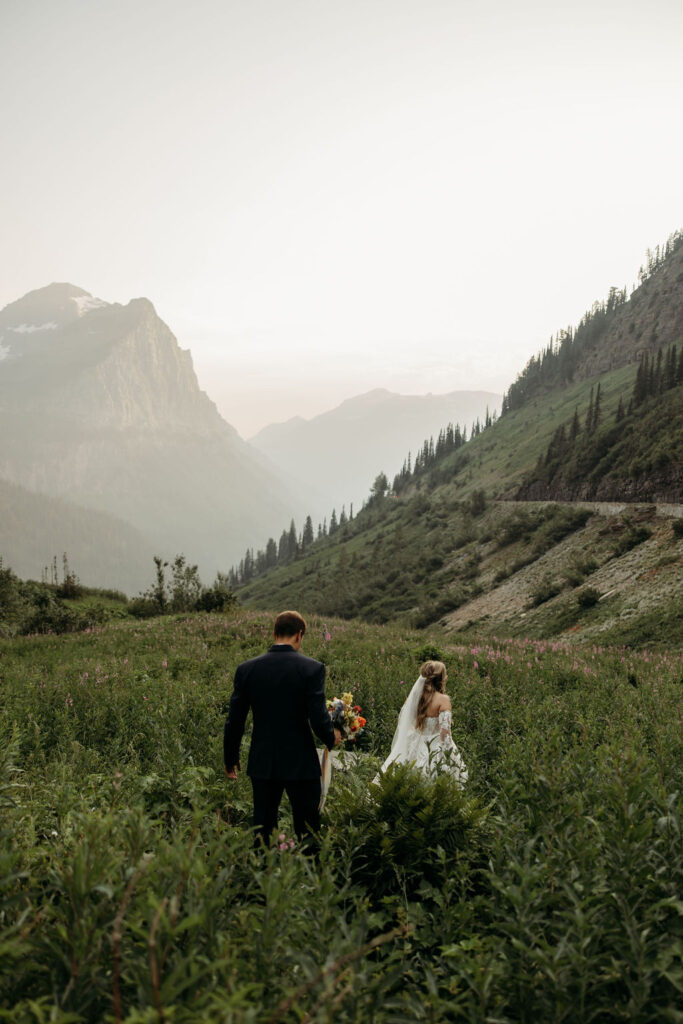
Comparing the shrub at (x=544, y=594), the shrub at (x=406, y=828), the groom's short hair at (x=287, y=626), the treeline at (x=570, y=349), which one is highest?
the treeline at (x=570, y=349)

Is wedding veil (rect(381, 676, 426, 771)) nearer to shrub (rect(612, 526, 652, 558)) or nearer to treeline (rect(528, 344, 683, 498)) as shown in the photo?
shrub (rect(612, 526, 652, 558))

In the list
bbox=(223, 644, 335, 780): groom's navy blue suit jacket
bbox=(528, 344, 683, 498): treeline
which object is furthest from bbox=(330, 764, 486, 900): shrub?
bbox=(528, 344, 683, 498): treeline

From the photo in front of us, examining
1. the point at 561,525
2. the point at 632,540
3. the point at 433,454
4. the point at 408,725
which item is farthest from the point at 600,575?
the point at 433,454

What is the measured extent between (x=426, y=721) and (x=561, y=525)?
42.9 meters

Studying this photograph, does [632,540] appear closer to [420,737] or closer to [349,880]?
[420,737]

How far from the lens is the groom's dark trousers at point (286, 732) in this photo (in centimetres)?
454

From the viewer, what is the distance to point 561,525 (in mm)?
46375

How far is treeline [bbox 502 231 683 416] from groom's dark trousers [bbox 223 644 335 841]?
164 m

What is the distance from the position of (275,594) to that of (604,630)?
8974 cm

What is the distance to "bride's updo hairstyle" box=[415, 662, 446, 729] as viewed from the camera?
24.1 ft

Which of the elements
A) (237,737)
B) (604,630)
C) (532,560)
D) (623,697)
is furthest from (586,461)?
(237,737)

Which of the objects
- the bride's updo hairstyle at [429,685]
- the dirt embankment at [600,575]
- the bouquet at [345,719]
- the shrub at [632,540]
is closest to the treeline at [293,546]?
the dirt embankment at [600,575]

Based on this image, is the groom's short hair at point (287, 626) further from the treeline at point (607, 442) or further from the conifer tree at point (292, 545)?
the conifer tree at point (292, 545)

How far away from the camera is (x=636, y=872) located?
288cm
